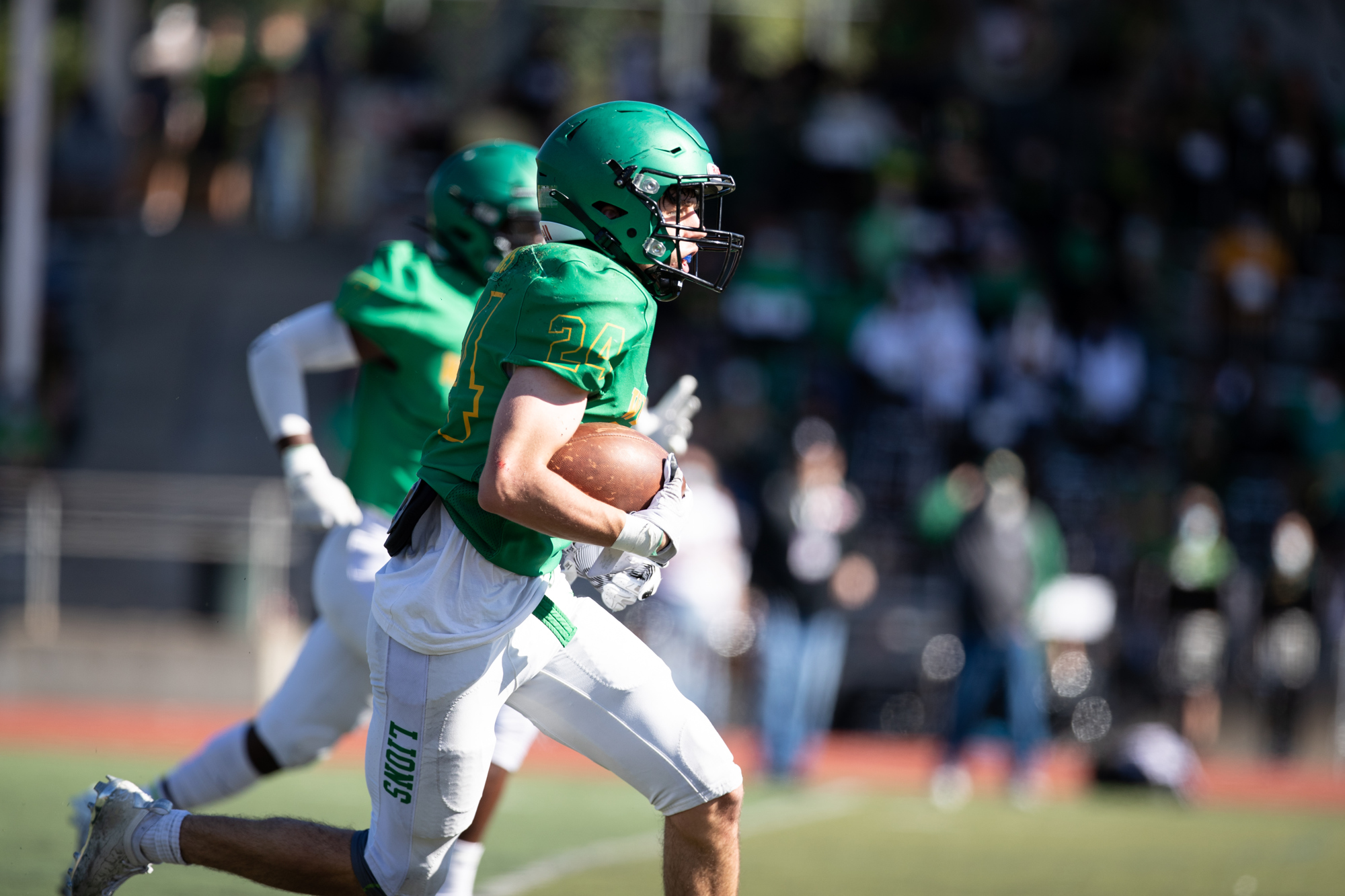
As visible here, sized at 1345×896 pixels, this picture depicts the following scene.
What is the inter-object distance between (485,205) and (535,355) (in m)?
1.37

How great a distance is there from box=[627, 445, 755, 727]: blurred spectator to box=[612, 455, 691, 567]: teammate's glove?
7.03 metres

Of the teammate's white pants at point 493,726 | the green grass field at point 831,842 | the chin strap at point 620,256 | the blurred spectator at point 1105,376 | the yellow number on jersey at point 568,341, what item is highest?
the chin strap at point 620,256

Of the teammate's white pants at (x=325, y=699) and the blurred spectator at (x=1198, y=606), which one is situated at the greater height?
the teammate's white pants at (x=325, y=699)

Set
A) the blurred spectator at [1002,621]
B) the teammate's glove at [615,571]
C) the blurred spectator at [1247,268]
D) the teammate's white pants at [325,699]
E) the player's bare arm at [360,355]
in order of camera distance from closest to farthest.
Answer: the teammate's glove at [615,571] → the teammate's white pants at [325,699] → the player's bare arm at [360,355] → the blurred spectator at [1002,621] → the blurred spectator at [1247,268]

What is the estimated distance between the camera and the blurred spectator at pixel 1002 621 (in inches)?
379

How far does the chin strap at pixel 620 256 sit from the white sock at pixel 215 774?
1902 mm

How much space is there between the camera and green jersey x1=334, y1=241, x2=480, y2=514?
14.4ft

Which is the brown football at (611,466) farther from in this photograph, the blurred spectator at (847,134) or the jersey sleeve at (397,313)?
the blurred spectator at (847,134)

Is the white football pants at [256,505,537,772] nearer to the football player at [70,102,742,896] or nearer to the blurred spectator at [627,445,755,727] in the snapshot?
the football player at [70,102,742,896]

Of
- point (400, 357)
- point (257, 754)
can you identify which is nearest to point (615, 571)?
point (400, 357)

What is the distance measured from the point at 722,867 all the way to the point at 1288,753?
32.3ft

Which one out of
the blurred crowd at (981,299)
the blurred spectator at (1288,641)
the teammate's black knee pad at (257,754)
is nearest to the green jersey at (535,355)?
the teammate's black knee pad at (257,754)

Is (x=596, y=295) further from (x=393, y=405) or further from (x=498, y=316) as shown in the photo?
(x=393, y=405)

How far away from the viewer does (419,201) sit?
14344 millimetres
